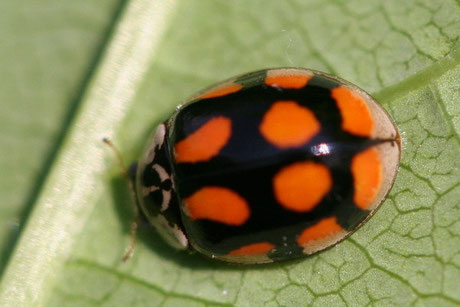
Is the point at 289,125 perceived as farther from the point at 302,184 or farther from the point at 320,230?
the point at 320,230

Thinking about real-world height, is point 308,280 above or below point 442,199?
below

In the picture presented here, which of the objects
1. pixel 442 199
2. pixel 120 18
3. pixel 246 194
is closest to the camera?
pixel 246 194

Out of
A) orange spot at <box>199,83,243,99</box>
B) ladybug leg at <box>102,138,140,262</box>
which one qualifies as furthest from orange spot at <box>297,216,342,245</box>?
ladybug leg at <box>102,138,140,262</box>

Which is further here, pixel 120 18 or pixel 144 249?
pixel 120 18

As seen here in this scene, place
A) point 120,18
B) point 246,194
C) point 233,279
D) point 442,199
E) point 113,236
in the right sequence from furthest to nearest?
1. point 120,18
2. point 113,236
3. point 233,279
4. point 442,199
5. point 246,194

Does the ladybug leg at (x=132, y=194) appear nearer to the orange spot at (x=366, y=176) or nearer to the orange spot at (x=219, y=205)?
the orange spot at (x=219, y=205)

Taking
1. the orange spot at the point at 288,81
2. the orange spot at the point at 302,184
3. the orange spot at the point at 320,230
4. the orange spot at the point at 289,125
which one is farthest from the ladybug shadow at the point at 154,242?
the orange spot at the point at 288,81

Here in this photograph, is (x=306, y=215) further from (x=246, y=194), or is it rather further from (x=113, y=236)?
(x=113, y=236)

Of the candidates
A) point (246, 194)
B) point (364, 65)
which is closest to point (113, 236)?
point (246, 194)
